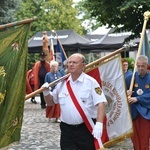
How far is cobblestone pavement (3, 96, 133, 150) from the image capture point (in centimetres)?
963

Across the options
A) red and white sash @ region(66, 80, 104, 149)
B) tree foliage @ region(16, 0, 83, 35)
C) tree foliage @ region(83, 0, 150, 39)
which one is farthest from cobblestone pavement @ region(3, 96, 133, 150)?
tree foliage @ region(16, 0, 83, 35)

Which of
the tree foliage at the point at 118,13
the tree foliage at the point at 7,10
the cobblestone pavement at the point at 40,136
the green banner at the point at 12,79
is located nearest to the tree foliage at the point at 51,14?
the tree foliage at the point at 7,10

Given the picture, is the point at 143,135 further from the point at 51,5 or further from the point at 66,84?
the point at 51,5

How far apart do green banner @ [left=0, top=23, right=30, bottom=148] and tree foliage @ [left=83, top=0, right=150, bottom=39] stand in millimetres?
7603

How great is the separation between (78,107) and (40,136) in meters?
5.50

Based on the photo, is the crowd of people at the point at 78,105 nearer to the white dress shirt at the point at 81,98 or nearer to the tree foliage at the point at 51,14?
the white dress shirt at the point at 81,98

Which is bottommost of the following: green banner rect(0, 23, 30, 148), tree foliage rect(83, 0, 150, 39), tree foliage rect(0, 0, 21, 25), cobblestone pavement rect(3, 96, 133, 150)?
cobblestone pavement rect(3, 96, 133, 150)

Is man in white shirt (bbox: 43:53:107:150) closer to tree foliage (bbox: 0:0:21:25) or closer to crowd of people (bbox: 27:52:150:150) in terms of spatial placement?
A: crowd of people (bbox: 27:52:150:150)

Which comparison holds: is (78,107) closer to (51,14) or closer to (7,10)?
(7,10)

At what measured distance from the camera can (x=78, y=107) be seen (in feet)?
19.1

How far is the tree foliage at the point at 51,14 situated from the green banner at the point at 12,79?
46.3 m

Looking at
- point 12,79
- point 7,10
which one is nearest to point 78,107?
point 12,79

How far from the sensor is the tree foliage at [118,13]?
534 inches

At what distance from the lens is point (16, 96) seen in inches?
227
